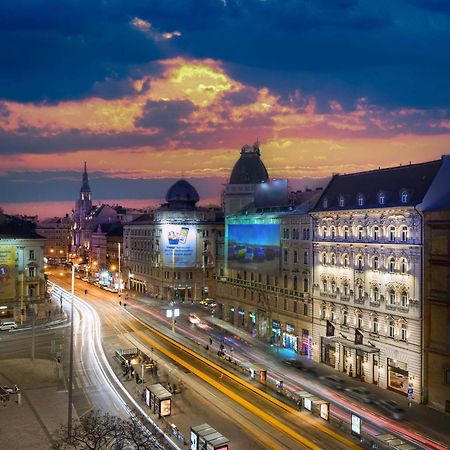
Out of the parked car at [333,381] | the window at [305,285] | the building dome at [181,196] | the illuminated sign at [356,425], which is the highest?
the building dome at [181,196]

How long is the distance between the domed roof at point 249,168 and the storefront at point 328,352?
39.6 metres

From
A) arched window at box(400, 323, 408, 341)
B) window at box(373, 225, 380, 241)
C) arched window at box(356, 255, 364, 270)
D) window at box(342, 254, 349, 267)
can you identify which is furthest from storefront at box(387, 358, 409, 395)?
window at box(373, 225, 380, 241)

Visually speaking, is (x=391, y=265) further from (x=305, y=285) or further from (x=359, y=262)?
(x=305, y=285)

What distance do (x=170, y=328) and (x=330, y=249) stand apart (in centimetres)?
3099

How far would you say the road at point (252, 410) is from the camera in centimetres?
3725

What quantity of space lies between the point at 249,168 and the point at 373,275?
4505cm

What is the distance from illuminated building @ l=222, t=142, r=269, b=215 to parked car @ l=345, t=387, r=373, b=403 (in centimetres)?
4381

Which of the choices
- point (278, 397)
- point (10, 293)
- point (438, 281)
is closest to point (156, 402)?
point (278, 397)

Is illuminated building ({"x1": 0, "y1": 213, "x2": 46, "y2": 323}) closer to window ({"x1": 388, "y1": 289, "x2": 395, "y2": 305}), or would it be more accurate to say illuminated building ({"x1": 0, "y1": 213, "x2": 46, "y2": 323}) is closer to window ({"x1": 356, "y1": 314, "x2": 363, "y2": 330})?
window ({"x1": 356, "y1": 314, "x2": 363, "y2": 330})

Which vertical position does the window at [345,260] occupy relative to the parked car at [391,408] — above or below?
above

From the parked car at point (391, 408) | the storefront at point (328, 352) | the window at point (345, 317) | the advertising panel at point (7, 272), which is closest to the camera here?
the parked car at point (391, 408)

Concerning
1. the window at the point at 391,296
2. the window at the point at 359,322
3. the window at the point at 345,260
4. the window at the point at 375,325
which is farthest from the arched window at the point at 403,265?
the window at the point at 345,260

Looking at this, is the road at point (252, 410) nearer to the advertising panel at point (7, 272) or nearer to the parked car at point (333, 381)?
the parked car at point (333, 381)

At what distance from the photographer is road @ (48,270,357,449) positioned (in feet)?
122
